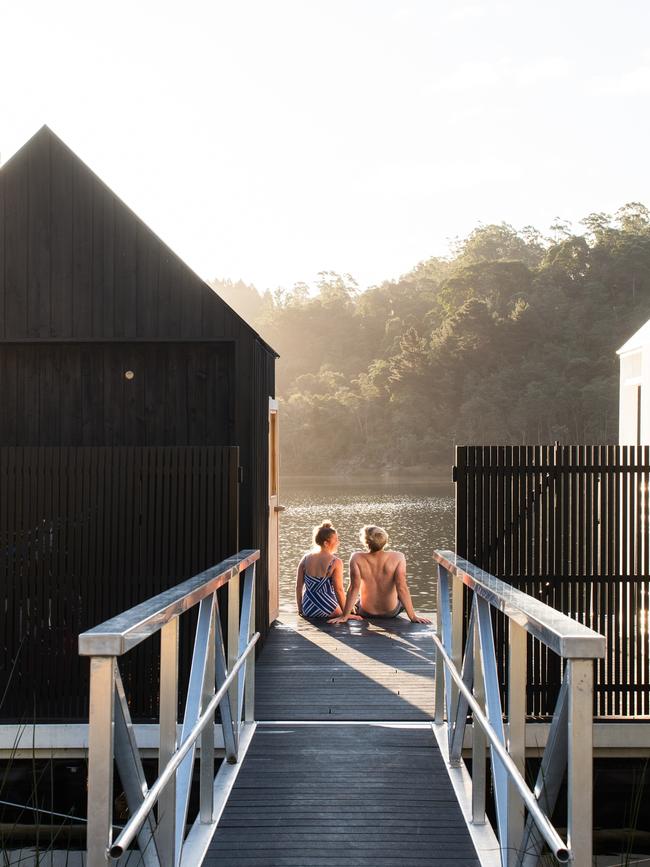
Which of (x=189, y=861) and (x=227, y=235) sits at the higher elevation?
(x=227, y=235)

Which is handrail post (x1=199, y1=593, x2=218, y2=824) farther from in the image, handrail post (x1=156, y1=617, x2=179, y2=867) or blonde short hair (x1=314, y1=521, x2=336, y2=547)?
blonde short hair (x1=314, y1=521, x2=336, y2=547)

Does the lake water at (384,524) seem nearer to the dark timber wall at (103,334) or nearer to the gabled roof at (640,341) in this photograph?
the gabled roof at (640,341)

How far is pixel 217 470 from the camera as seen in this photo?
23.9 feet

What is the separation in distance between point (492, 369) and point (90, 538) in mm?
60335

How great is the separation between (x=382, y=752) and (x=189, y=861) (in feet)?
6.24

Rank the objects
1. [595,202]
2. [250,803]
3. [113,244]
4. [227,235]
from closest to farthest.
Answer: [250,803], [113,244], [595,202], [227,235]

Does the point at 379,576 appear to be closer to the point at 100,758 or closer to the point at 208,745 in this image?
the point at 208,745

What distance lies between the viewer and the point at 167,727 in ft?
11.8

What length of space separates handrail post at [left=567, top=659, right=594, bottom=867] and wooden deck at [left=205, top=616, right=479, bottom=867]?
70.0 inches

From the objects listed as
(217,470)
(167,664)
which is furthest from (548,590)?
(167,664)

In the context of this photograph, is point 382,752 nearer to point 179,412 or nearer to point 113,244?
point 179,412

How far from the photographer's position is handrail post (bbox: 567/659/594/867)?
9.29 ft

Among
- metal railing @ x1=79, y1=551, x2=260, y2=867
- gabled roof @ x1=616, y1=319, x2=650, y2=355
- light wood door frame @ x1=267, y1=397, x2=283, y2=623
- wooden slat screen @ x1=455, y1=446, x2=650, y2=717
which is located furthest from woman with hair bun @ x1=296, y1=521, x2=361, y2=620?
metal railing @ x1=79, y1=551, x2=260, y2=867

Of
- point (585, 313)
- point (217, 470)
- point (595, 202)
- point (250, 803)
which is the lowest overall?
point (250, 803)
